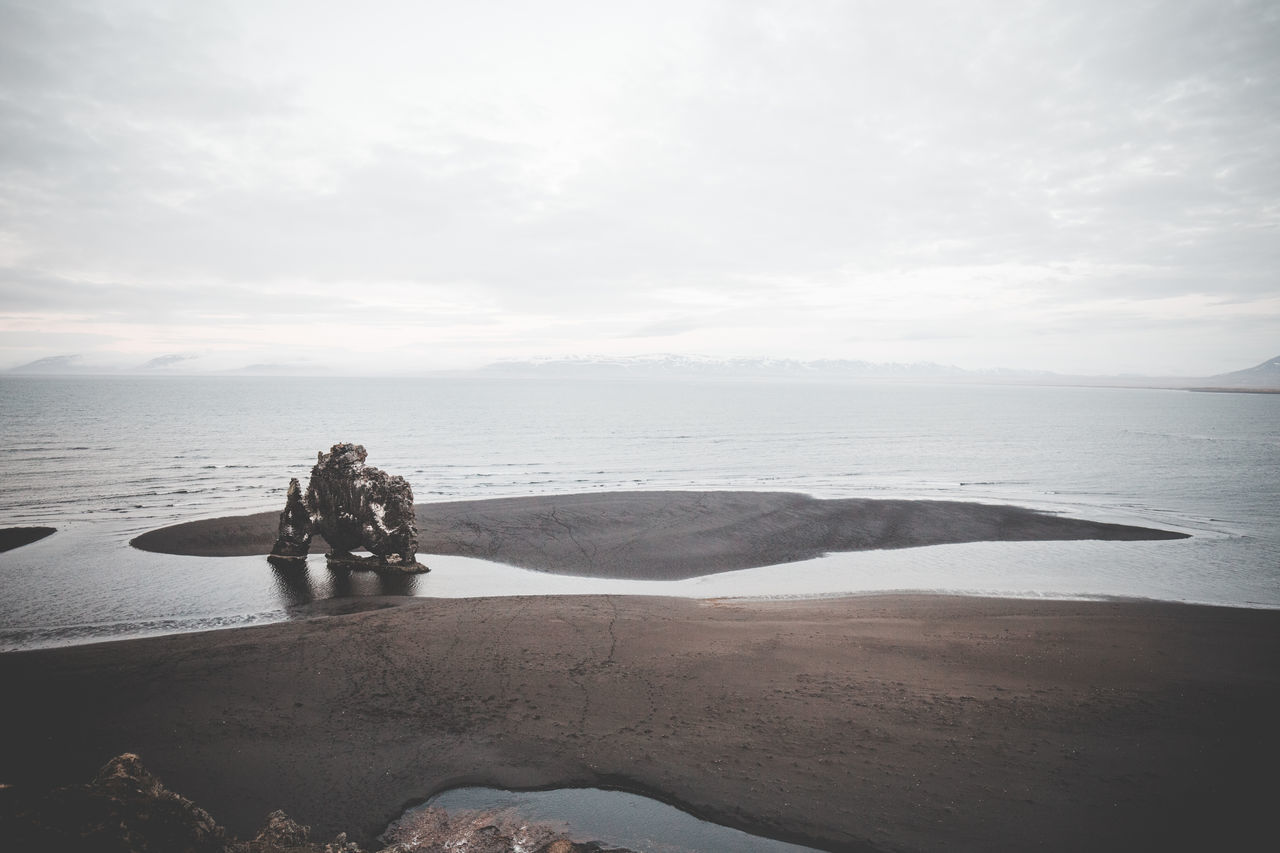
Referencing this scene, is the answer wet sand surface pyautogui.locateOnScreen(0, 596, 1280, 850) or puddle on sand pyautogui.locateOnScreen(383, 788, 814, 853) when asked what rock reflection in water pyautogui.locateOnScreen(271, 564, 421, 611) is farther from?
puddle on sand pyautogui.locateOnScreen(383, 788, 814, 853)

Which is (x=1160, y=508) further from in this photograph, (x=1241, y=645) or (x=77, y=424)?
(x=77, y=424)

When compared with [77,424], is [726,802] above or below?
below

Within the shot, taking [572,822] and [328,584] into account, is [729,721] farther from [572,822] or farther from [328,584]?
[328,584]

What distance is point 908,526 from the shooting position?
31.5 metres

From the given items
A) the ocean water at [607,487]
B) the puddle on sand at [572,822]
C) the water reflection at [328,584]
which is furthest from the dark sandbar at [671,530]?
the puddle on sand at [572,822]

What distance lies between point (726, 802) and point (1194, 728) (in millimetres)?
8842

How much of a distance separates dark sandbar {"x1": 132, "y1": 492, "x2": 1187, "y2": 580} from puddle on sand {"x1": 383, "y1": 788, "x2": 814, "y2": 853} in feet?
49.2

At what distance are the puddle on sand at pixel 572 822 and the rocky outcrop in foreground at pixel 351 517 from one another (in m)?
15.6

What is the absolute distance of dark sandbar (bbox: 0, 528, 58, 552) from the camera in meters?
24.7

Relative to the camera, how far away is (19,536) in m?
25.8

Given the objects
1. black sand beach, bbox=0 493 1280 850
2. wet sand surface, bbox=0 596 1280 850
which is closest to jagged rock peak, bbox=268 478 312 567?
wet sand surface, bbox=0 596 1280 850

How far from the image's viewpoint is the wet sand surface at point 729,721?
28.9 feet

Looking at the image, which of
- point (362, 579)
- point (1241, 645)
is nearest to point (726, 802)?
point (1241, 645)

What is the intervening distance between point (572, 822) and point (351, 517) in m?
18.5
